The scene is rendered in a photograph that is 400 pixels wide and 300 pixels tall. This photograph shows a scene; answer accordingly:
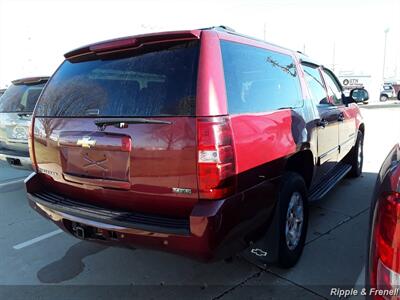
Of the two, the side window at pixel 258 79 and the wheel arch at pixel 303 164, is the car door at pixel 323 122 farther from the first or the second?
the side window at pixel 258 79

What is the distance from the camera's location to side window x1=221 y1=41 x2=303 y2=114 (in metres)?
2.62

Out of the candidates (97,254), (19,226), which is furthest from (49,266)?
(19,226)

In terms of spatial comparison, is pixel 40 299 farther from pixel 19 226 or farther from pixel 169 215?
pixel 19 226

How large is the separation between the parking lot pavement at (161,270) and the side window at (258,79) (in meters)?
1.41

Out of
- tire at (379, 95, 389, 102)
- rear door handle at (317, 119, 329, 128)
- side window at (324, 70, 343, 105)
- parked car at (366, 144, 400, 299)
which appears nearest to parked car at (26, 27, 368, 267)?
rear door handle at (317, 119, 329, 128)

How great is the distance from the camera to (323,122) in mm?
4117

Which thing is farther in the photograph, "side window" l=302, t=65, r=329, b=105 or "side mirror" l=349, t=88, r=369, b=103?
"side mirror" l=349, t=88, r=369, b=103

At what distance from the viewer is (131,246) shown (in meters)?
2.63

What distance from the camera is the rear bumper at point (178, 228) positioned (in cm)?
234

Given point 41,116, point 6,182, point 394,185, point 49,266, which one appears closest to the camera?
point 394,185

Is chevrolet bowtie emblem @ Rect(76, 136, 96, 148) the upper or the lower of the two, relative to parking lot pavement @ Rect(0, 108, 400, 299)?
upper

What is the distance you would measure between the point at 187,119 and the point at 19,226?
319 centimetres

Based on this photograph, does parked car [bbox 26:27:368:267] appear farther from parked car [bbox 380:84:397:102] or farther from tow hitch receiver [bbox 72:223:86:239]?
parked car [bbox 380:84:397:102]

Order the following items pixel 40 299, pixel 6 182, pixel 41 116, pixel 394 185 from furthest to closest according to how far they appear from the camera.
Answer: pixel 6 182 < pixel 41 116 < pixel 40 299 < pixel 394 185
